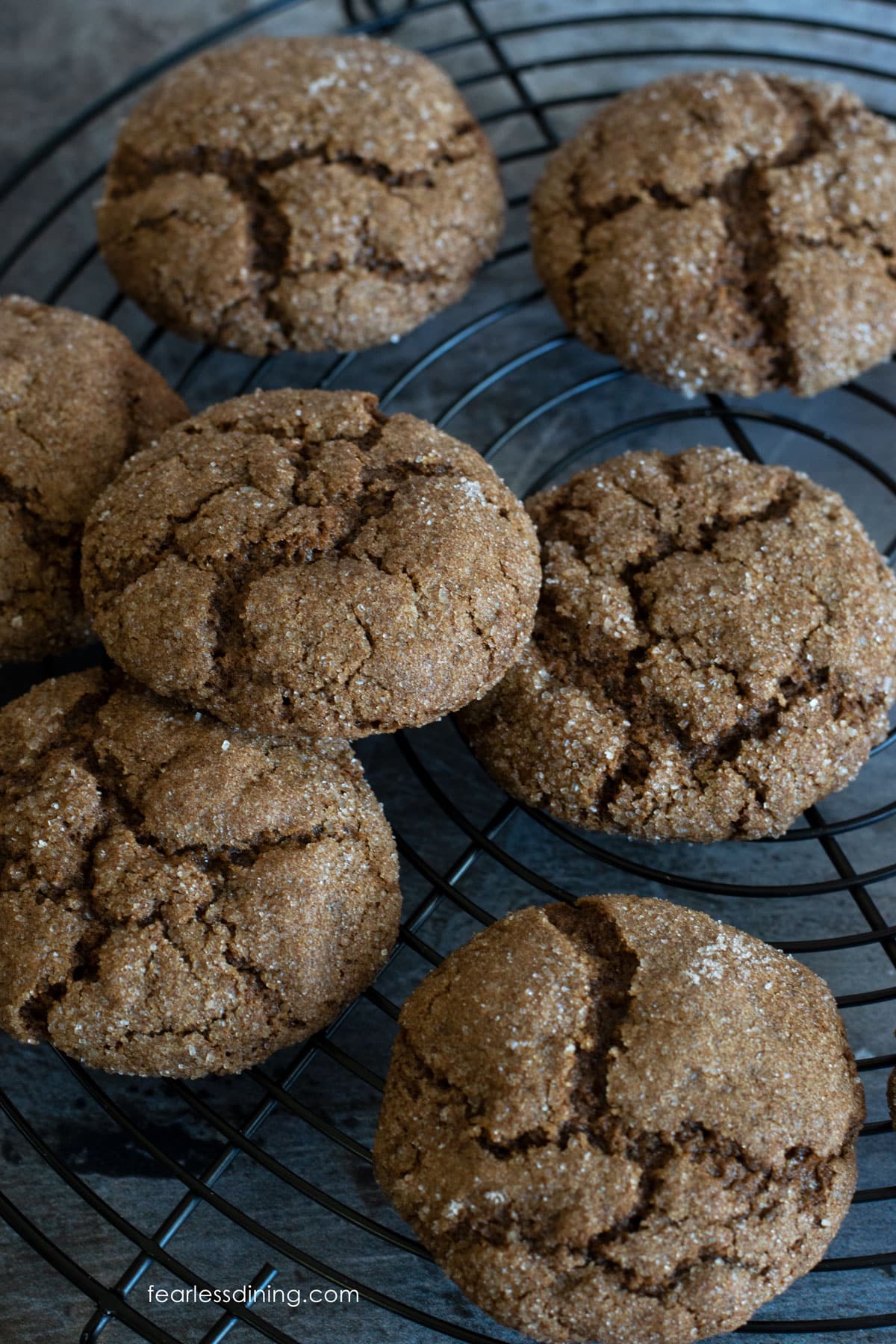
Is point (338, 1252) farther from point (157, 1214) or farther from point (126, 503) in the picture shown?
point (126, 503)

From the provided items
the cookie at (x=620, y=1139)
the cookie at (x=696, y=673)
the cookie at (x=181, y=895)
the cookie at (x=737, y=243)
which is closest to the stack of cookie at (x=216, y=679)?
the cookie at (x=181, y=895)

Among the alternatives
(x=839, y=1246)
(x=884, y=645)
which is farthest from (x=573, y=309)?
(x=839, y=1246)

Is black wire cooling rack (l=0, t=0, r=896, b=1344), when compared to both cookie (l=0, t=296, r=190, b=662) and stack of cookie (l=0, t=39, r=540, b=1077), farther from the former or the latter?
cookie (l=0, t=296, r=190, b=662)

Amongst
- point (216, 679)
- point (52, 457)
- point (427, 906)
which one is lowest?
point (427, 906)

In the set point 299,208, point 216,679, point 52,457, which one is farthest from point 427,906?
point 299,208

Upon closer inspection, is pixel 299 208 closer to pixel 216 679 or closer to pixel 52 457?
pixel 52 457

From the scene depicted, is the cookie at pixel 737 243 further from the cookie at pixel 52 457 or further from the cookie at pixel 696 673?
the cookie at pixel 52 457
